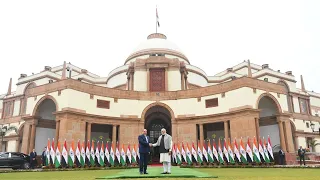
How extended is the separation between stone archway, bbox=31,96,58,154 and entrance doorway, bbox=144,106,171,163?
31.8 feet

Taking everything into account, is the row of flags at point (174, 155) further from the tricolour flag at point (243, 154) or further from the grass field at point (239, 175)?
the grass field at point (239, 175)

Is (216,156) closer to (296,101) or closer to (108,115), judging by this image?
(108,115)

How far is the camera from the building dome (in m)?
36.6

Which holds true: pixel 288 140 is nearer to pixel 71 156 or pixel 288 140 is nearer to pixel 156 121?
pixel 156 121

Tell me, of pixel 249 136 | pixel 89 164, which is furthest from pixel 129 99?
pixel 249 136

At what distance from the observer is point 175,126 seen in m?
26.4

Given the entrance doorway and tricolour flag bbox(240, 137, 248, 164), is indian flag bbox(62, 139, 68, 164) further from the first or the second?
tricolour flag bbox(240, 137, 248, 164)

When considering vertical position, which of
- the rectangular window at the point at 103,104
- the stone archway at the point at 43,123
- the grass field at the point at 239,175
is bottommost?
the grass field at the point at 239,175

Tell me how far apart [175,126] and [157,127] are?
3.63m

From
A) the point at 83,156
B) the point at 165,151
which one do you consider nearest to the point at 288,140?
the point at 83,156

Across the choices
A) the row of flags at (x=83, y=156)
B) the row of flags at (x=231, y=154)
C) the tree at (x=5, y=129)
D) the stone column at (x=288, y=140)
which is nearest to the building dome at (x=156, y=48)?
the row of flags at (x=231, y=154)

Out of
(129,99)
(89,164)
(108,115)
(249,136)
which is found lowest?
(89,164)

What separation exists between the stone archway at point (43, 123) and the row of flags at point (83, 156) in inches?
215

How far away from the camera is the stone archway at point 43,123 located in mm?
25672
